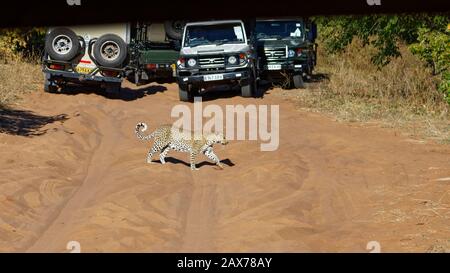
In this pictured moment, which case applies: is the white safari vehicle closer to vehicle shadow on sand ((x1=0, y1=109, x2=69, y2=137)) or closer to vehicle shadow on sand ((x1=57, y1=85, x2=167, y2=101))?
vehicle shadow on sand ((x1=57, y1=85, x2=167, y2=101))

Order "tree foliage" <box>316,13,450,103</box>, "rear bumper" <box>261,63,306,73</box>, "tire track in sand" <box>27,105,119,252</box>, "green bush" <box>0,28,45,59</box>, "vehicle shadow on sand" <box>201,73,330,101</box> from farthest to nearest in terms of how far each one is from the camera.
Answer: "rear bumper" <box>261,63,306,73</box> < "green bush" <box>0,28,45,59</box> < "vehicle shadow on sand" <box>201,73,330,101</box> < "tree foliage" <box>316,13,450,103</box> < "tire track in sand" <box>27,105,119,252</box>

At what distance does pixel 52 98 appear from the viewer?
20.9m

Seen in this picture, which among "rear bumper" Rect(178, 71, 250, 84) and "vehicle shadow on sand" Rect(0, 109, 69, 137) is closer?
"vehicle shadow on sand" Rect(0, 109, 69, 137)

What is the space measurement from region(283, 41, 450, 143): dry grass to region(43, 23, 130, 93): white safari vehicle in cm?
472

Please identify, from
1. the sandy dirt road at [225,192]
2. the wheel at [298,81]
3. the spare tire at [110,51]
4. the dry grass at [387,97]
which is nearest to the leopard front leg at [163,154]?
the sandy dirt road at [225,192]

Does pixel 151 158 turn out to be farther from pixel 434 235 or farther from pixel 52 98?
pixel 52 98

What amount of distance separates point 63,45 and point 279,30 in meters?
7.03

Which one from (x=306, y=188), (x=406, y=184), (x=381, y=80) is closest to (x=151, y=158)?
(x=306, y=188)

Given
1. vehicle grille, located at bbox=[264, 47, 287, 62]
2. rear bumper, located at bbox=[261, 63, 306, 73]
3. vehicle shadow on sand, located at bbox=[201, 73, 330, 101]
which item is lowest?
vehicle shadow on sand, located at bbox=[201, 73, 330, 101]

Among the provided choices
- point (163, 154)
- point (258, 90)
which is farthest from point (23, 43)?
point (163, 154)

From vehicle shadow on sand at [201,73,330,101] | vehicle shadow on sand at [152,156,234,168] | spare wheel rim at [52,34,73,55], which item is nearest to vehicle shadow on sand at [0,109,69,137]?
spare wheel rim at [52,34,73,55]

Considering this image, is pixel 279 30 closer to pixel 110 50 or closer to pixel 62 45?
pixel 110 50

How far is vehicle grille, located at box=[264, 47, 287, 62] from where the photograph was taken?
2386cm

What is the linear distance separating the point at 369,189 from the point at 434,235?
2.75m
